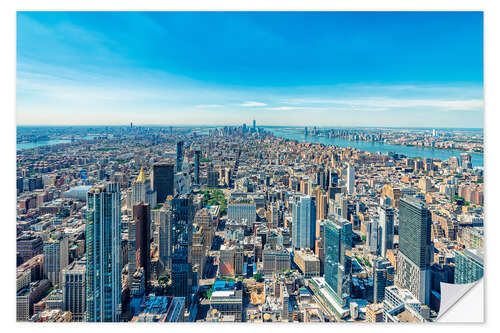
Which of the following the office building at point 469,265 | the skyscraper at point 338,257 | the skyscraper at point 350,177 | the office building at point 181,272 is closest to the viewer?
the office building at point 469,265

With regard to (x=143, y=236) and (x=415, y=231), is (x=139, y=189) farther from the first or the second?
(x=415, y=231)

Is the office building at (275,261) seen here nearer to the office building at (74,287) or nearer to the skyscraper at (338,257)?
the skyscraper at (338,257)

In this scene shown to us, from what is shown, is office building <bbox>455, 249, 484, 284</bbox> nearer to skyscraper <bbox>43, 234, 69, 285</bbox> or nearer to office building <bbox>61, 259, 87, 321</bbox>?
office building <bbox>61, 259, 87, 321</bbox>

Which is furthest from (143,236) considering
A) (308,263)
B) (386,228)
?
(386,228)

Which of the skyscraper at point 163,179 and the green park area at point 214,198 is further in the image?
the green park area at point 214,198

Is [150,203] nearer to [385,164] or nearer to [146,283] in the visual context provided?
[146,283]

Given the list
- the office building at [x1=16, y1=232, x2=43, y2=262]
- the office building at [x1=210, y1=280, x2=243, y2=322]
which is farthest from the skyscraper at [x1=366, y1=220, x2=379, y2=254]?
the office building at [x1=16, y1=232, x2=43, y2=262]

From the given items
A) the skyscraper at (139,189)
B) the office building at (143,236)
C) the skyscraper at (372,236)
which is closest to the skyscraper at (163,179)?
the skyscraper at (139,189)
